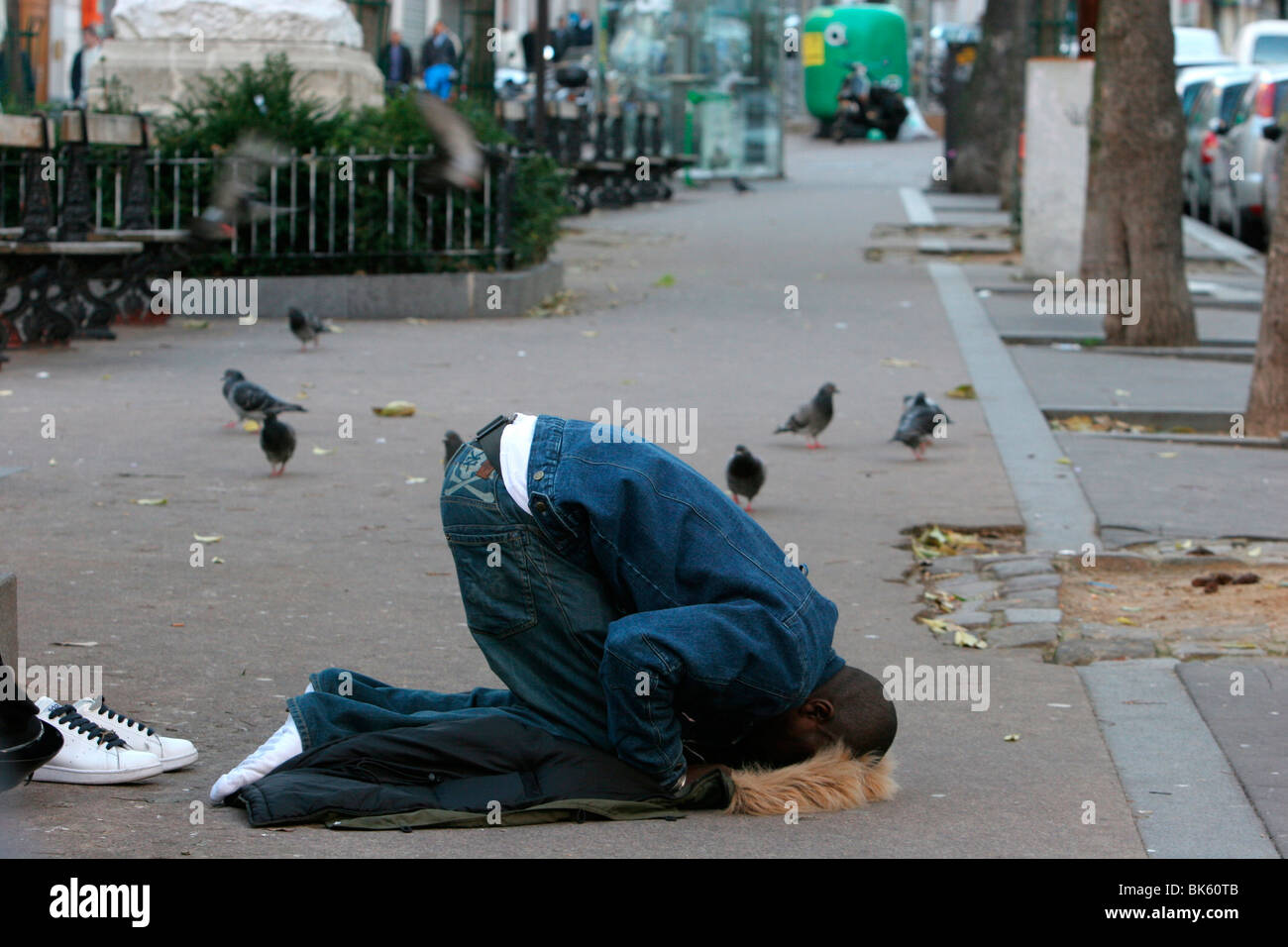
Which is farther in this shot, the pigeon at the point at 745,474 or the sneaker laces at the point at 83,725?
the pigeon at the point at 745,474

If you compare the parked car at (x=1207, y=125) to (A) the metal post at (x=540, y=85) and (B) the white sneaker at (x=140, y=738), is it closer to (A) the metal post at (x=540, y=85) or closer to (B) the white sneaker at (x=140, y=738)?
(A) the metal post at (x=540, y=85)

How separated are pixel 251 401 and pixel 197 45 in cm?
787

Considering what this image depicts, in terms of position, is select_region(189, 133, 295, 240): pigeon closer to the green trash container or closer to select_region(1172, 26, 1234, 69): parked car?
select_region(1172, 26, 1234, 69): parked car

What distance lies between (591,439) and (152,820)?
1311 millimetres

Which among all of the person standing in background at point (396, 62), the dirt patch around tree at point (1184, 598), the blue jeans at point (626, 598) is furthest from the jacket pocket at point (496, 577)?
the person standing in background at point (396, 62)

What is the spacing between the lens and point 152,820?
386cm

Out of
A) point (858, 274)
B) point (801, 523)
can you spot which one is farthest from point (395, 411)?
point (858, 274)

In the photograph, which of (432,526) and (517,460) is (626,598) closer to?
(517,460)

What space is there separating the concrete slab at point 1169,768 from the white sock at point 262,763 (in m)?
2.00

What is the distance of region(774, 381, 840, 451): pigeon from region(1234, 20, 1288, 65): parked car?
2498cm

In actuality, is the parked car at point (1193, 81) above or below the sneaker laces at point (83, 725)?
above

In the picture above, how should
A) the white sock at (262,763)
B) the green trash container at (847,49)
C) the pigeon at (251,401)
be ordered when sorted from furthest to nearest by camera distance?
the green trash container at (847,49), the pigeon at (251,401), the white sock at (262,763)

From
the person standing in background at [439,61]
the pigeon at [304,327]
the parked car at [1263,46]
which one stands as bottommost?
the pigeon at [304,327]

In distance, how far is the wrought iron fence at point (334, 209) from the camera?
13.9m
